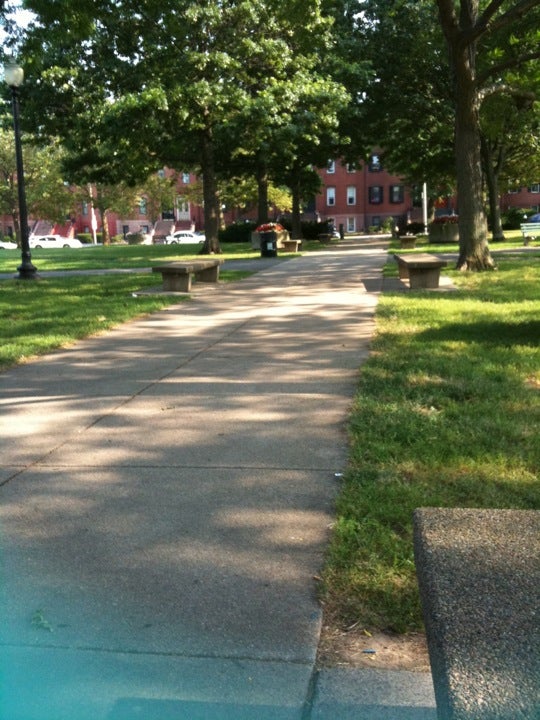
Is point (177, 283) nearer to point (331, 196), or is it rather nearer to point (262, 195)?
point (262, 195)

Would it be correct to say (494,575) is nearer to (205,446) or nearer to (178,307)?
(205,446)

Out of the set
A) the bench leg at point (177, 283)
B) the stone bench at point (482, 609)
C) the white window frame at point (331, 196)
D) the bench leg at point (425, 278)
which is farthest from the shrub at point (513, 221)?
the stone bench at point (482, 609)

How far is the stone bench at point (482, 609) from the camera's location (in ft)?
5.24

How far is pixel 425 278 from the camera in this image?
45.1 ft

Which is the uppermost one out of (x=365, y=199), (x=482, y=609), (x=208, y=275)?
(x=365, y=199)

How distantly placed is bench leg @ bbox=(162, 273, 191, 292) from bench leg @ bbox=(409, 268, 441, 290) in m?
4.35

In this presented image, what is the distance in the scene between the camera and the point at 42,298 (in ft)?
47.3

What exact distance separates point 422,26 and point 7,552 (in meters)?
27.2

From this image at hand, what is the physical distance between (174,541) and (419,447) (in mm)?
1768

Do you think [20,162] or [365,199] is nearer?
[20,162]

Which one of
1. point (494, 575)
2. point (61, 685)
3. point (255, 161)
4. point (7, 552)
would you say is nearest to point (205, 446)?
point (7, 552)

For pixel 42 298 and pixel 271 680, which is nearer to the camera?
pixel 271 680

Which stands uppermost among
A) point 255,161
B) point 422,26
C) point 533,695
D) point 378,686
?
point 422,26

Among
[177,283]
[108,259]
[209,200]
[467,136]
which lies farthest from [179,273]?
[209,200]
